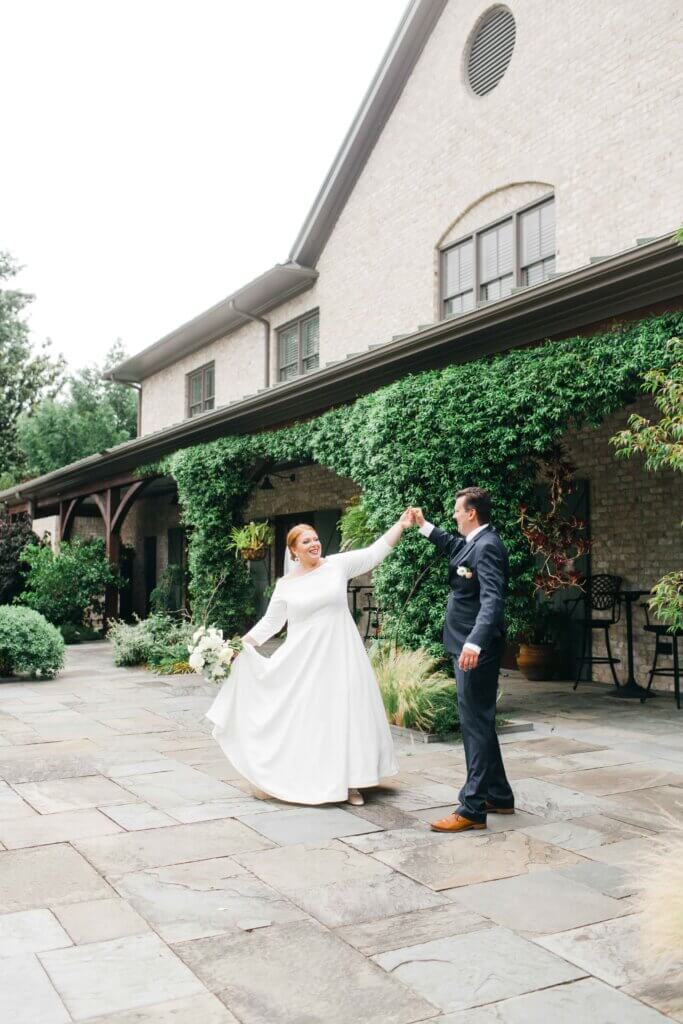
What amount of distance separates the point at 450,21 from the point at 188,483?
8.27 m

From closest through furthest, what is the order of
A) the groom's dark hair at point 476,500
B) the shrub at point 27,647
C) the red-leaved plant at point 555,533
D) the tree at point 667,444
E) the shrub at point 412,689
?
the tree at point 667,444 < the groom's dark hair at point 476,500 < the shrub at point 412,689 < the red-leaved plant at point 555,533 < the shrub at point 27,647

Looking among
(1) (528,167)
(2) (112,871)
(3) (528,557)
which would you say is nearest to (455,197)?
(1) (528,167)

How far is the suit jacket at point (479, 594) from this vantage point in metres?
4.88

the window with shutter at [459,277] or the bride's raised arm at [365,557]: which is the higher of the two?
the window with shutter at [459,277]

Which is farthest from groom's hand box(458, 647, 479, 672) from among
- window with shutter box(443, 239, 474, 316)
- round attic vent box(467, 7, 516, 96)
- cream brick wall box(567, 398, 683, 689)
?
round attic vent box(467, 7, 516, 96)

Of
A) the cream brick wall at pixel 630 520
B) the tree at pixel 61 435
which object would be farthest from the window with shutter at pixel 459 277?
the tree at pixel 61 435

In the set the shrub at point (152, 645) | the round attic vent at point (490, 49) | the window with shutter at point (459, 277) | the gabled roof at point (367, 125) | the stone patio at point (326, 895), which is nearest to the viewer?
the stone patio at point (326, 895)

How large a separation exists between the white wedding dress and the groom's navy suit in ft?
2.20

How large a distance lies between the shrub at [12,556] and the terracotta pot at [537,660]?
12.4m

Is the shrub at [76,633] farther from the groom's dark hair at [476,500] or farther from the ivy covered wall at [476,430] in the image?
the groom's dark hair at [476,500]

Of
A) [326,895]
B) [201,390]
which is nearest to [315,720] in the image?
[326,895]

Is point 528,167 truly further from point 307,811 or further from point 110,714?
point 307,811

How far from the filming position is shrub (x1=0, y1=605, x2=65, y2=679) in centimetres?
1156

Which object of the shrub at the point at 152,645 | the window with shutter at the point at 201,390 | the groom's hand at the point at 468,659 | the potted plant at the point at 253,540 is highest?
the window with shutter at the point at 201,390
